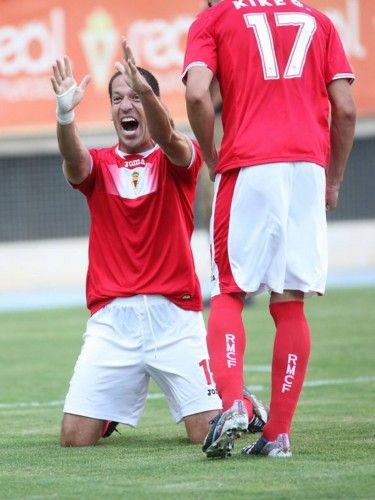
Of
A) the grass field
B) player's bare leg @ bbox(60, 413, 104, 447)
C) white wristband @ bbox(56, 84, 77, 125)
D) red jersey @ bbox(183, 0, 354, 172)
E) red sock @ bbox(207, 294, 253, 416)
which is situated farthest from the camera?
player's bare leg @ bbox(60, 413, 104, 447)

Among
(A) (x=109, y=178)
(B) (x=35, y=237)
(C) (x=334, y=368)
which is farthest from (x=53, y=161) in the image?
(A) (x=109, y=178)

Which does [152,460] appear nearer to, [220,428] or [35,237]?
[220,428]

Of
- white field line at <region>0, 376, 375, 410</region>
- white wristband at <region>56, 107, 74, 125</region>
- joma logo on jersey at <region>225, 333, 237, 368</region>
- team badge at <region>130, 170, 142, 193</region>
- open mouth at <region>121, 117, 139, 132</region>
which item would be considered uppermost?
white wristband at <region>56, 107, 74, 125</region>

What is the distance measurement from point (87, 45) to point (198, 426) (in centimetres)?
1441

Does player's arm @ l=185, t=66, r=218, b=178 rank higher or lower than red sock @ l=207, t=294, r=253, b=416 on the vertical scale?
higher

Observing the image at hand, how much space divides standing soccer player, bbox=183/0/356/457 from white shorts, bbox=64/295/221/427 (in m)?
0.90

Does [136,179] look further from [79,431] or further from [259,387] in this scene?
[259,387]

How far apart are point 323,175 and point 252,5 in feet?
2.35

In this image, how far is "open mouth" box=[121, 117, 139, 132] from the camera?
21.1 feet

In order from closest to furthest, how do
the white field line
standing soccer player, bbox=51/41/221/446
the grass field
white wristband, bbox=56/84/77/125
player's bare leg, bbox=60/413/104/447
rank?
the grass field < white wristband, bbox=56/84/77/125 < player's bare leg, bbox=60/413/104/447 < standing soccer player, bbox=51/41/221/446 < the white field line

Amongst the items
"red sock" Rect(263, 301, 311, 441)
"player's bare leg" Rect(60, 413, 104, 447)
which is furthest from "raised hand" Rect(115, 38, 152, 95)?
"player's bare leg" Rect(60, 413, 104, 447)

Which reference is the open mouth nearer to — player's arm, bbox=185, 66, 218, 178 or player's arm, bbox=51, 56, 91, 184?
player's arm, bbox=51, 56, 91, 184

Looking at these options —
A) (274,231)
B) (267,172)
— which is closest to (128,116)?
(267,172)

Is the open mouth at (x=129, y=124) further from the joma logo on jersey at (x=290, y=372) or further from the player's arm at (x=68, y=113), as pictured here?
the joma logo on jersey at (x=290, y=372)
